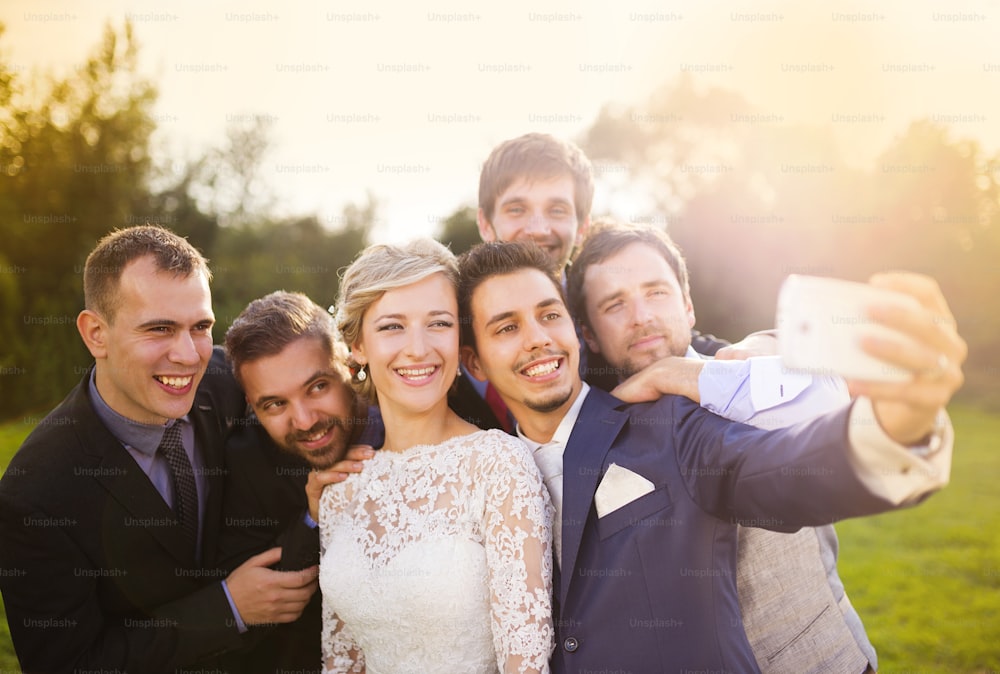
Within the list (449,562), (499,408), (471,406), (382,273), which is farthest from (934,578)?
(382,273)

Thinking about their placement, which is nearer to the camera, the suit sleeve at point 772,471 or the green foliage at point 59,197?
the suit sleeve at point 772,471

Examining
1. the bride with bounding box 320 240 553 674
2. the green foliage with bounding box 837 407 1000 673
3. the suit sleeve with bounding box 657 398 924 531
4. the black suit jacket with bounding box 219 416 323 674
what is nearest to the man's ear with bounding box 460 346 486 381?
the bride with bounding box 320 240 553 674

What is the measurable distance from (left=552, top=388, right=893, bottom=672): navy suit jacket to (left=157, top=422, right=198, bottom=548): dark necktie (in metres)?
2.39

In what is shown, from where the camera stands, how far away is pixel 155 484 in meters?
4.16

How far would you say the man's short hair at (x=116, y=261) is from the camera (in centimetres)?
396

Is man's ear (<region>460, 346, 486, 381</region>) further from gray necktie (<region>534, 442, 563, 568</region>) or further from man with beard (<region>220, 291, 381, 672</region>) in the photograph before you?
man with beard (<region>220, 291, 381, 672</region>)

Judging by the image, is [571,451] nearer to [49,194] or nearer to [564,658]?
[564,658]

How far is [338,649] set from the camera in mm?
3543

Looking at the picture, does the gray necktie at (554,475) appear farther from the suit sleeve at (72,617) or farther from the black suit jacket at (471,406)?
the suit sleeve at (72,617)

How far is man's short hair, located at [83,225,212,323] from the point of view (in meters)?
3.96

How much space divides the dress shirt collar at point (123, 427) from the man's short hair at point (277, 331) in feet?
2.14

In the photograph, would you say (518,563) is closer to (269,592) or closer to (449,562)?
(449,562)

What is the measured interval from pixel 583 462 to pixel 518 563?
20.0 inches

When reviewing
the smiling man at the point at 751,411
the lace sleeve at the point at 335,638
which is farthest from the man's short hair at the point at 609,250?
the lace sleeve at the point at 335,638
